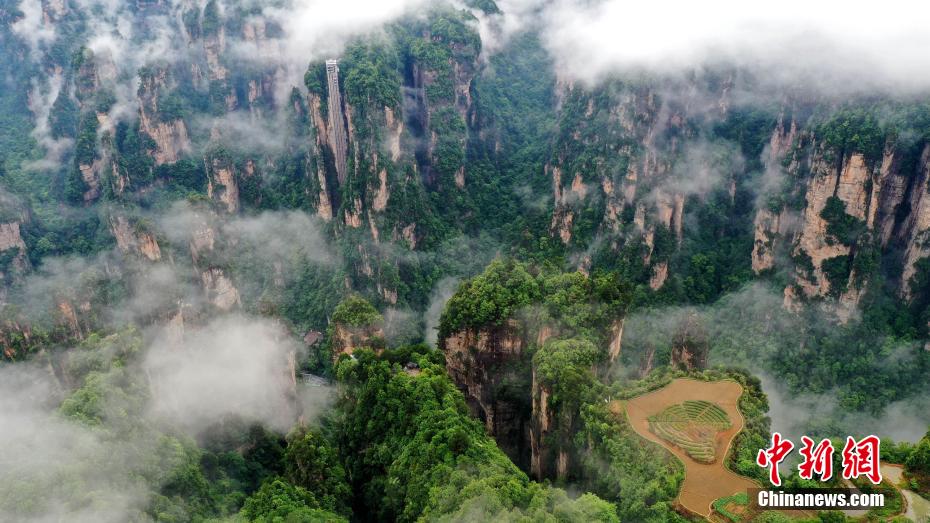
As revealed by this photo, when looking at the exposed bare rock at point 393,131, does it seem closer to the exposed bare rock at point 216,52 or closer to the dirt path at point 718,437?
the exposed bare rock at point 216,52

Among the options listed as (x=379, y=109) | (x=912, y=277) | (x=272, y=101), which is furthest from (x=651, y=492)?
(x=272, y=101)

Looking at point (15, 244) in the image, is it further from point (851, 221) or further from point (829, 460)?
point (851, 221)

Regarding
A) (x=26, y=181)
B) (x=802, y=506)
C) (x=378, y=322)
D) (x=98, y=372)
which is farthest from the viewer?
(x=26, y=181)

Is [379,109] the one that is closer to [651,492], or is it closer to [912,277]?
[912,277]

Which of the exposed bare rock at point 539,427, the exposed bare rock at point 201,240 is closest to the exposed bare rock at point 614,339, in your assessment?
the exposed bare rock at point 539,427

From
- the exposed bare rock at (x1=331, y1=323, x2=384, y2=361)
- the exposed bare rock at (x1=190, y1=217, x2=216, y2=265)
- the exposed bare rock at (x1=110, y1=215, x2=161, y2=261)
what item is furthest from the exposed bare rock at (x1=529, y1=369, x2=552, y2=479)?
the exposed bare rock at (x1=110, y1=215, x2=161, y2=261)

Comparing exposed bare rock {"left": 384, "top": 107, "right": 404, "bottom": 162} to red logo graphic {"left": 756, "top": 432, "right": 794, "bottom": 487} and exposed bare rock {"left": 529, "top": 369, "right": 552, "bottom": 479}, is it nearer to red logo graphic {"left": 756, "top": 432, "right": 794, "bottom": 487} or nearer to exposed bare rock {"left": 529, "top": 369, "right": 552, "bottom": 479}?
exposed bare rock {"left": 529, "top": 369, "right": 552, "bottom": 479}

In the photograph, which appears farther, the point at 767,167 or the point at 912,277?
the point at 767,167

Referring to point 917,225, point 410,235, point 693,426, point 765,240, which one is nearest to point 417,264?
point 410,235
